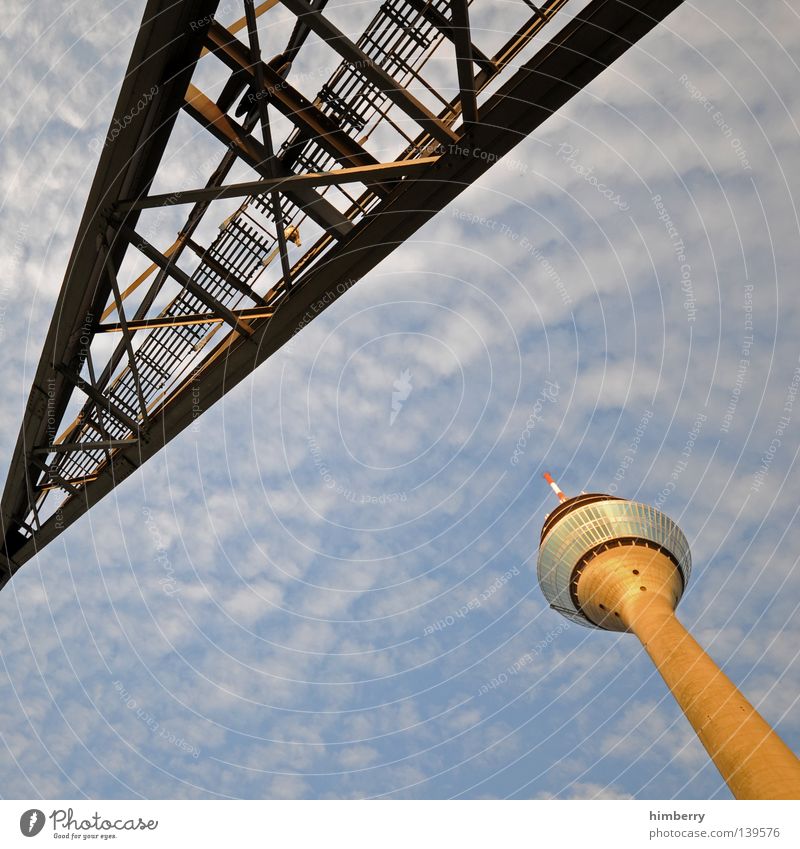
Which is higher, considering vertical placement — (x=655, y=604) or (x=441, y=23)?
(x=655, y=604)

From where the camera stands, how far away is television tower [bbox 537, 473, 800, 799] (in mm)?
30000

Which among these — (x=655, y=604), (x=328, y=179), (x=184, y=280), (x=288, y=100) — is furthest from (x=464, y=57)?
(x=655, y=604)

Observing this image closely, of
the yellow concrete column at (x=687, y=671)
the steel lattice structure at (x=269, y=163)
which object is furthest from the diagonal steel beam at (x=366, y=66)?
the yellow concrete column at (x=687, y=671)

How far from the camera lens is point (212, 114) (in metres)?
8.05

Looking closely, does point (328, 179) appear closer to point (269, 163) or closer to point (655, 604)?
point (269, 163)

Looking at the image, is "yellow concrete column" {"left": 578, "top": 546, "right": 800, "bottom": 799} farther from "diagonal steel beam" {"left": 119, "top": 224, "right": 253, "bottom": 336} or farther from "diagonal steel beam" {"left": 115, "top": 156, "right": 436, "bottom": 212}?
"diagonal steel beam" {"left": 115, "top": 156, "right": 436, "bottom": 212}

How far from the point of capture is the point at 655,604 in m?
42.9

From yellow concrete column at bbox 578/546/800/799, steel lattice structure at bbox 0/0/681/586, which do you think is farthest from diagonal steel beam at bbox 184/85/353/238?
yellow concrete column at bbox 578/546/800/799

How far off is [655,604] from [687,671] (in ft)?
24.9

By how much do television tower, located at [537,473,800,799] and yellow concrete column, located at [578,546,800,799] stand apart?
0.16ft

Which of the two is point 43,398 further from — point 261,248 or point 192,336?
point 261,248
